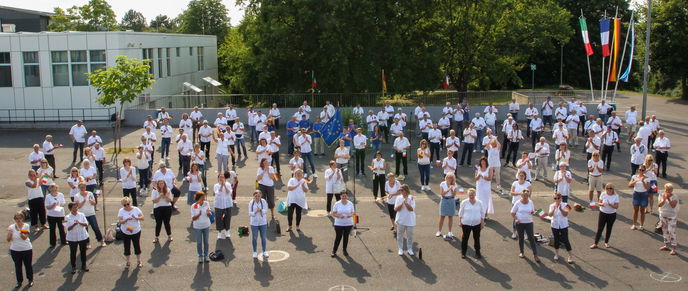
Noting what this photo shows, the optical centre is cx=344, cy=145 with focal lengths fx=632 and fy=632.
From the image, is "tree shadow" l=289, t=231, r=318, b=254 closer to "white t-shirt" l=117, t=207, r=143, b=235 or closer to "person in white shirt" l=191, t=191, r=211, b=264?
"person in white shirt" l=191, t=191, r=211, b=264

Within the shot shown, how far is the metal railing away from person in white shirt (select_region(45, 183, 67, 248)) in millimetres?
19388

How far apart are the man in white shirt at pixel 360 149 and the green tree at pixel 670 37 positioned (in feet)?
94.1

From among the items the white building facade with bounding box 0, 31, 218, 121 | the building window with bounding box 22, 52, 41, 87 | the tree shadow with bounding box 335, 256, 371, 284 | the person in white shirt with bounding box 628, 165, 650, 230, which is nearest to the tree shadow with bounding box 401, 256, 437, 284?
the tree shadow with bounding box 335, 256, 371, 284

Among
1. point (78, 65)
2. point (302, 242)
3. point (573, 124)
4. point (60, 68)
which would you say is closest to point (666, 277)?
point (302, 242)

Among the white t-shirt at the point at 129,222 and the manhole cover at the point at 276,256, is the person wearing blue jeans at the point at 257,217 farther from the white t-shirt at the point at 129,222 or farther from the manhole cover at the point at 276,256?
the white t-shirt at the point at 129,222

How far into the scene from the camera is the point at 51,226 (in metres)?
13.5

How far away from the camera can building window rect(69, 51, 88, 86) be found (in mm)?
32656

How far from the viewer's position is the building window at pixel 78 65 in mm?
32656

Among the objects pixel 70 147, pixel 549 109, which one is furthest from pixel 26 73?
pixel 549 109

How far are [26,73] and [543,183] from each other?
27.2 meters

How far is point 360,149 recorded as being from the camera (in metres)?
20.2

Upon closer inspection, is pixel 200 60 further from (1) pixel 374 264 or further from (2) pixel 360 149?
(1) pixel 374 264

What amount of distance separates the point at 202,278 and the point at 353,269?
9.36ft

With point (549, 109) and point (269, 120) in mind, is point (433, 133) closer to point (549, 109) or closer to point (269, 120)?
point (269, 120)
